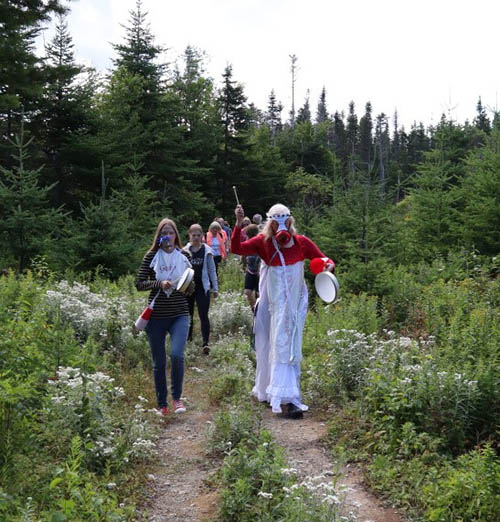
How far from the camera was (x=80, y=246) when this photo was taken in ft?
48.9

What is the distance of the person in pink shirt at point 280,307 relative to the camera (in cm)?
671

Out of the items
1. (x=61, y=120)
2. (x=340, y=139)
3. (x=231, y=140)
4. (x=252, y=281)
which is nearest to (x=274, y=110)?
(x=340, y=139)

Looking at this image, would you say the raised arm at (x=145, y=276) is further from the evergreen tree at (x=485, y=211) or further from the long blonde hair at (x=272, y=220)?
the evergreen tree at (x=485, y=211)

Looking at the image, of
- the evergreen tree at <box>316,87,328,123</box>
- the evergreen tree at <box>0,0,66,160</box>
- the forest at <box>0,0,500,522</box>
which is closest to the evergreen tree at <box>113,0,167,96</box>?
the forest at <box>0,0,500,522</box>

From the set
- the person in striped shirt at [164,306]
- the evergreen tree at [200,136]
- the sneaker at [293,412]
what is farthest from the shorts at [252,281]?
the evergreen tree at [200,136]

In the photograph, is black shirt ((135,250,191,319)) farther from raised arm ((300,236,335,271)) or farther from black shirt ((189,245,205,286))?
black shirt ((189,245,205,286))

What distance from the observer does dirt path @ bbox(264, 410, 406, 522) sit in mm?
4359

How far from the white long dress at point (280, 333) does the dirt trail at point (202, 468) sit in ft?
1.16

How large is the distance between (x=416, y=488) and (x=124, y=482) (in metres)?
2.42

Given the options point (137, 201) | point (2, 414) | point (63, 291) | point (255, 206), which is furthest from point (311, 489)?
point (255, 206)

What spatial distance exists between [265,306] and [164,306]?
1.31 m

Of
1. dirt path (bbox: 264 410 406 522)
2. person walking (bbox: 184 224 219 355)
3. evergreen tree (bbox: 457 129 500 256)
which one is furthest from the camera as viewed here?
evergreen tree (bbox: 457 129 500 256)

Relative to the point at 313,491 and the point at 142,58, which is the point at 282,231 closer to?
the point at 313,491

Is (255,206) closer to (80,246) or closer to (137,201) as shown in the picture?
(137,201)
